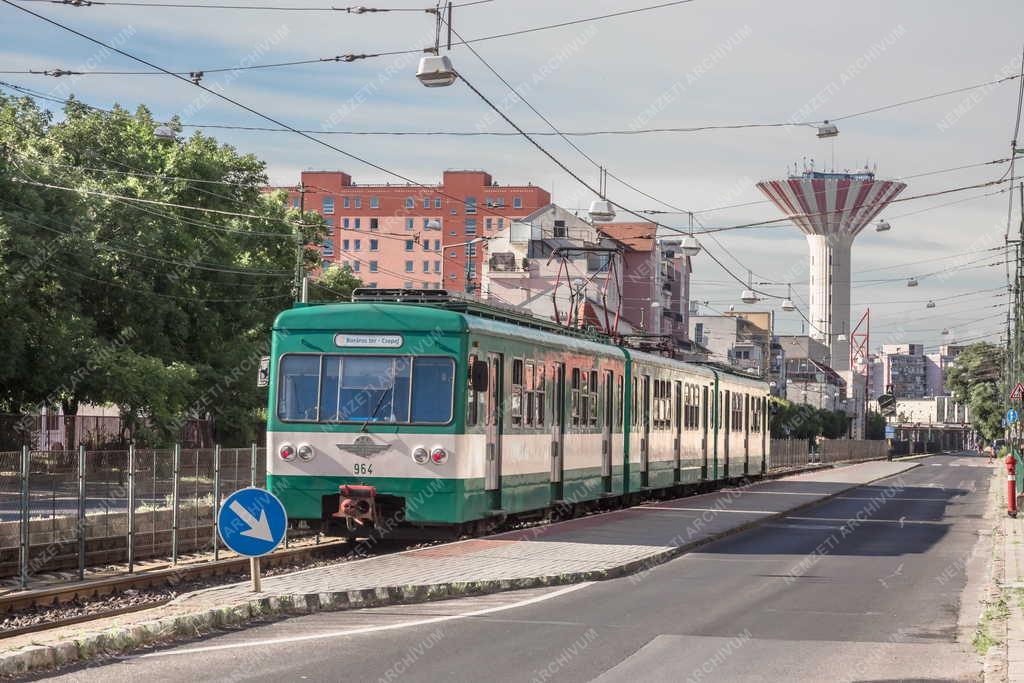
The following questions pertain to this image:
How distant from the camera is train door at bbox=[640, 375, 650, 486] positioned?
32531 mm

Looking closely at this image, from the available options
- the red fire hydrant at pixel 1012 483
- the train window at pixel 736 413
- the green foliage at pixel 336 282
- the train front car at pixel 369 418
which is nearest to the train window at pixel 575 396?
the train front car at pixel 369 418

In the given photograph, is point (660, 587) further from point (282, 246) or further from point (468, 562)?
point (282, 246)

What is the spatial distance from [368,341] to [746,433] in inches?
1089

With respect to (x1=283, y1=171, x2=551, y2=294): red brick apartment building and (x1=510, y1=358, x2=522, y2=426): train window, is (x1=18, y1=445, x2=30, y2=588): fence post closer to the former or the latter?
(x1=510, y1=358, x2=522, y2=426): train window

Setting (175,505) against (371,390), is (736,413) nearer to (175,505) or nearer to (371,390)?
(371,390)

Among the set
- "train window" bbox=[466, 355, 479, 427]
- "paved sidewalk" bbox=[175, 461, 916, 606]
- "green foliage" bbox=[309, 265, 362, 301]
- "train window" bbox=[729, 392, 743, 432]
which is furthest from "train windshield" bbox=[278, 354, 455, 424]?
"green foliage" bbox=[309, 265, 362, 301]

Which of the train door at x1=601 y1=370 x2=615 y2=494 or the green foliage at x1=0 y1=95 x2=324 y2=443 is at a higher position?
the green foliage at x1=0 y1=95 x2=324 y2=443

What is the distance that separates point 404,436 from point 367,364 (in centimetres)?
115

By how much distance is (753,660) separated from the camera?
11492mm

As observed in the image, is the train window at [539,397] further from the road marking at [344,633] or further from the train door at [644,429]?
the road marking at [344,633]

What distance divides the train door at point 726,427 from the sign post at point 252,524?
29208mm

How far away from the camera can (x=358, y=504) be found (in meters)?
20.6

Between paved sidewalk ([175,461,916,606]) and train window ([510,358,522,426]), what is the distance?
1.75m

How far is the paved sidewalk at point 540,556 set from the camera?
15.2m
